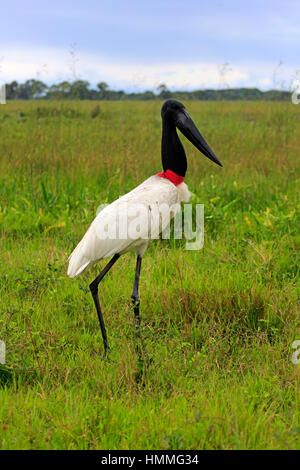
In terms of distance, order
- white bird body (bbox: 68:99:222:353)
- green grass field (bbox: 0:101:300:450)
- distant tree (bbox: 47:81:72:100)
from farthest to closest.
→ 1. distant tree (bbox: 47:81:72:100)
2. white bird body (bbox: 68:99:222:353)
3. green grass field (bbox: 0:101:300:450)

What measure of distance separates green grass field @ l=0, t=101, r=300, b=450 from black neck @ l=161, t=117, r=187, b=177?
2.48 feet

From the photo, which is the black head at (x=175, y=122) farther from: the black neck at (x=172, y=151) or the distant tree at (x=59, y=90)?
the distant tree at (x=59, y=90)

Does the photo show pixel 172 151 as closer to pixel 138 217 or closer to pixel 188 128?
pixel 188 128

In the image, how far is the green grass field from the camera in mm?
2258

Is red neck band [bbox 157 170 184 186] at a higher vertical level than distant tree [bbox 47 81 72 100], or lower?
lower

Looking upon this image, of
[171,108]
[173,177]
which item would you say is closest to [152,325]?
[173,177]

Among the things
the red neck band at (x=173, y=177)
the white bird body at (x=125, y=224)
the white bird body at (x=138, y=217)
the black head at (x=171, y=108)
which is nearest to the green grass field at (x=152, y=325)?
the white bird body at (x=138, y=217)

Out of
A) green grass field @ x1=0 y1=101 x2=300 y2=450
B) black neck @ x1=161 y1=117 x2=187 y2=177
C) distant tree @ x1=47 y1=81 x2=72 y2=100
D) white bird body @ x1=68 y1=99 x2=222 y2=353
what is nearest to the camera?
green grass field @ x1=0 y1=101 x2=300 y2=450

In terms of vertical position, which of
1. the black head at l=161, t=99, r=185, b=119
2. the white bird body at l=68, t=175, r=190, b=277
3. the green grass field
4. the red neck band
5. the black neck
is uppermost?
the black head at l=161, t=99, r=185, b=119

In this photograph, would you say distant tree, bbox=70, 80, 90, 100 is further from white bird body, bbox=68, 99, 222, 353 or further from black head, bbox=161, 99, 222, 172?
white bird body, bbox=68, 99, 222, 353

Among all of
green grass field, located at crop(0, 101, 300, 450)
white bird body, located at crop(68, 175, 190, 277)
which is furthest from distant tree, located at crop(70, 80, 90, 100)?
white bird body, located at crop(68, 175, 190, 277)

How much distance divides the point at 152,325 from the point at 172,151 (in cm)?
123

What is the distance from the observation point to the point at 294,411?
2432mm

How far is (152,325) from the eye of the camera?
3.48m
